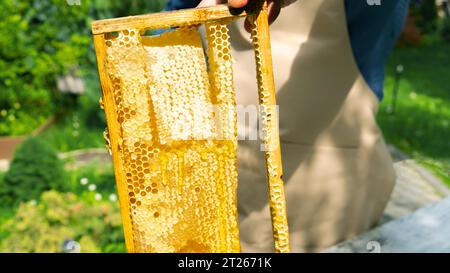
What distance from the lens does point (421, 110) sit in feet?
20.5

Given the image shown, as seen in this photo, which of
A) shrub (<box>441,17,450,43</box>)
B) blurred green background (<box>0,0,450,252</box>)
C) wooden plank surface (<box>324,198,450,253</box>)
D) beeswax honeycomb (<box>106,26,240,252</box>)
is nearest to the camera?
beeswax honeycomb (<box>106,26,240,252</box>)

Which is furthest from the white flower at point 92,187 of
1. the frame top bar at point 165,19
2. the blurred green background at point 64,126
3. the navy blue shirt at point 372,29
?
the frame top bar at point 165,19

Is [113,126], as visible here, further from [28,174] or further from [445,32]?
[445,32]

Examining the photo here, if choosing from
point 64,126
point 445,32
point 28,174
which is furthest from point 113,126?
point 445,32

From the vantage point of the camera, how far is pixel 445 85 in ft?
23.6

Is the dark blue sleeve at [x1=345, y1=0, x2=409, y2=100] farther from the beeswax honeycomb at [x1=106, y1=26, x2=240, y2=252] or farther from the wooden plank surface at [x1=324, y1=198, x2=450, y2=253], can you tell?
the beeswax honeycomb at [x1=106, y1=26, x2=240, y2=252]

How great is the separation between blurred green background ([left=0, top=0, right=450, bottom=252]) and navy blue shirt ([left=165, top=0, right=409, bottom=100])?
0.77 metres

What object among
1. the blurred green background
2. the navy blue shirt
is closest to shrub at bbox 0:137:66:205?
the blurred green background

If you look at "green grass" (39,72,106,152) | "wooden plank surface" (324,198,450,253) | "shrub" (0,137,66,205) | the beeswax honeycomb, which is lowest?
"green grass" (39,72,106,152)

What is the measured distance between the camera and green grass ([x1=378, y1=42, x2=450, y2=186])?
5.10 metres

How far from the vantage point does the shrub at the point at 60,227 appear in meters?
3.09

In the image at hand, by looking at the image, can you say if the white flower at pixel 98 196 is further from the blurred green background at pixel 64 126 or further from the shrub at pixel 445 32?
the shrub at pixel 445 32

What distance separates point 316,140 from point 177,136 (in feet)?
3.62
